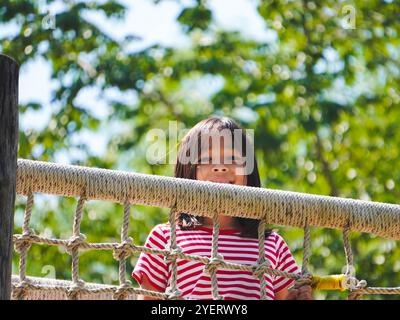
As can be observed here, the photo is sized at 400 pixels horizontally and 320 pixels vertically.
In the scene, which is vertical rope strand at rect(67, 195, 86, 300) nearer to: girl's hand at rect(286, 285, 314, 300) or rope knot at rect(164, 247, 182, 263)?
rope knot at rect(164, 247, 182, 263)

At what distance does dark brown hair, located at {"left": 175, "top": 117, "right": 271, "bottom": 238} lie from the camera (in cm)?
209

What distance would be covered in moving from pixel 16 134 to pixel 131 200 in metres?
0.33

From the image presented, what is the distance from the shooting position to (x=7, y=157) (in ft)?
4.75

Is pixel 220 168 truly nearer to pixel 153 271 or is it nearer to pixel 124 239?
pixel 153 271

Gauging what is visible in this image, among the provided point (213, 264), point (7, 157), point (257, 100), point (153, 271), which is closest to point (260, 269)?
point (213, 264)

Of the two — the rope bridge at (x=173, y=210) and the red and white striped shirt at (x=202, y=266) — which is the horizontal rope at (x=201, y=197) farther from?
the red and white striped shirt at (x=202, y=266)

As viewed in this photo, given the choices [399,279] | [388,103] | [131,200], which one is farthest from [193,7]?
[131,200]

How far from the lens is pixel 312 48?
18.0ft

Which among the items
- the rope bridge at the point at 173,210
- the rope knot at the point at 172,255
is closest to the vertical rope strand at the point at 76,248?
the rope bridge at the point at 173,210

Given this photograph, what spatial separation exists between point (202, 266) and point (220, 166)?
0.23m

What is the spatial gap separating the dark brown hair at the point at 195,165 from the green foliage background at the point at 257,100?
2805 millimetres

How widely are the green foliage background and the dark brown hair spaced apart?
2805mm

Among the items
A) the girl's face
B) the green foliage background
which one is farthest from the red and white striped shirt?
the green foliage background
